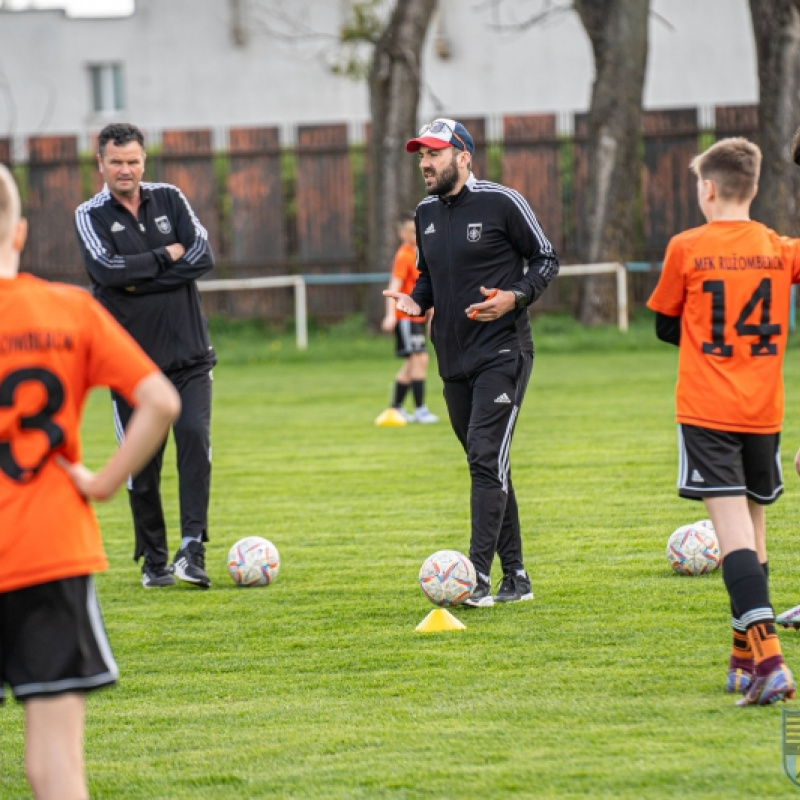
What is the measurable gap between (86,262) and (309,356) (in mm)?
17129

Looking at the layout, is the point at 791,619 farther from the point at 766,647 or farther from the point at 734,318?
the point at 734,318

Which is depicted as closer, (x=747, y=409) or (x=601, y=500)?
(x=747, y=409)

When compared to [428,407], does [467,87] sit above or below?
above

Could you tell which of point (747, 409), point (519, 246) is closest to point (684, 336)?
point (747, 409)

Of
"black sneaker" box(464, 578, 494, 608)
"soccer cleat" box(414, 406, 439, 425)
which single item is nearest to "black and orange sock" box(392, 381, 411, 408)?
"soccer cleat" box(414, 406, 439, 425)

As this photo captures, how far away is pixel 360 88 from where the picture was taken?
128ft

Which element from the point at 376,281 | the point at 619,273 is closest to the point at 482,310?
the point at 619,273

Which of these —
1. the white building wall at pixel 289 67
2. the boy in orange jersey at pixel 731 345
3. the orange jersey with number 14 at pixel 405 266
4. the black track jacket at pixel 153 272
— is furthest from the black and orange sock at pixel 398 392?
the white building wall at pixel 289 67

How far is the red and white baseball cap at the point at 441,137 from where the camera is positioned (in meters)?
7.00

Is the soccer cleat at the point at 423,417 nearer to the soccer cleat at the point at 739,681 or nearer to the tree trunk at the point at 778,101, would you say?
the tree trunk at the point at 778,101

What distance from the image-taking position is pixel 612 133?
24.9 m

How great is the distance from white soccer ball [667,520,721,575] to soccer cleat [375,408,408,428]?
824 cm

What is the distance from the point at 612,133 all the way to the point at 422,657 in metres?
19.9

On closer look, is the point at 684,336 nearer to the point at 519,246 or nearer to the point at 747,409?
the point at 747,409
